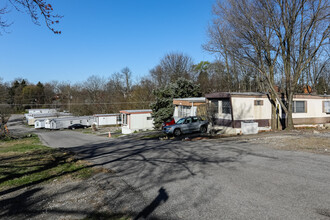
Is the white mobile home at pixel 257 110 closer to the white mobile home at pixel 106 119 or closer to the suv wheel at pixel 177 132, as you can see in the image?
the suv wheel at pixel 177 132

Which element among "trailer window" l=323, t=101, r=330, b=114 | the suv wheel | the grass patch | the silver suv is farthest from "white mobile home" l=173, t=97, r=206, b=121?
the grass patch

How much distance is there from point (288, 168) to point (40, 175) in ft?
25.2

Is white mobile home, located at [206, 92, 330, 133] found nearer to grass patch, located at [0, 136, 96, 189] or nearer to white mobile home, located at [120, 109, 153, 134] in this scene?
grass patch, located at [0, 136, 96, 189]

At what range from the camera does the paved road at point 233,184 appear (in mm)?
4254

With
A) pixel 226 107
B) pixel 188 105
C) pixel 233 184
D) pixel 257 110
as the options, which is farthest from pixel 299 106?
pixel 233 184

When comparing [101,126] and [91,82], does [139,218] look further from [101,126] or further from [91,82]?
[91,82]

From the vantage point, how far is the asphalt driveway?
14.0 ft

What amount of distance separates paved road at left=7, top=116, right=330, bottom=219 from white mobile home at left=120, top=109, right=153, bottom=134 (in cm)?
2305

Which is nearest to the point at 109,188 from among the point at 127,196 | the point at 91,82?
the point at 127,196

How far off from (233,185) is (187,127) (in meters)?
14.6

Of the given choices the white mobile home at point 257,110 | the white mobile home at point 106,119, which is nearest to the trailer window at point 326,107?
the white mobile home at point 257,110

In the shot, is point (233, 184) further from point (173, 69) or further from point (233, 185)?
point (173, 69)

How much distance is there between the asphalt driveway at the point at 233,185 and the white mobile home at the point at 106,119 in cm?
4170

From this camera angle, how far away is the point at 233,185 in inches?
222
